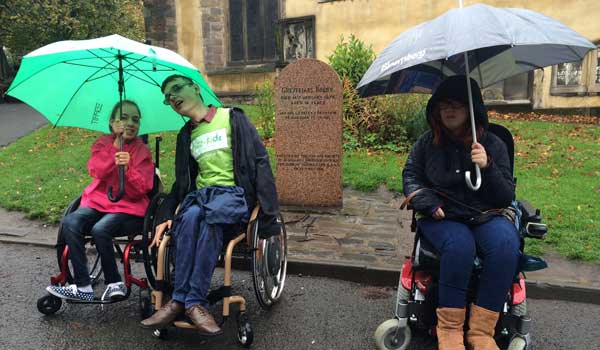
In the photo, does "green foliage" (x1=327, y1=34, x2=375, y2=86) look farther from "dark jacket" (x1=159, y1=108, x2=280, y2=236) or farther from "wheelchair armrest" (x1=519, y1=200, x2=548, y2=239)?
"wheelchair armrest" (x1=519, y1=200, x2=548, y2=239)

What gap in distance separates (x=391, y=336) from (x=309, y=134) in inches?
134

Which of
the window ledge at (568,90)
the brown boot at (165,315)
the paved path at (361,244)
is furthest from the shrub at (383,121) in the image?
the brown boot at (165,315)

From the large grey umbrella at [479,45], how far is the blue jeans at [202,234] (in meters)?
1.16

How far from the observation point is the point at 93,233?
11.1ft

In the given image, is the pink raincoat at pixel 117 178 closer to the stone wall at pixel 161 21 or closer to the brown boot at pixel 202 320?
the brown boot at pixel 202 320

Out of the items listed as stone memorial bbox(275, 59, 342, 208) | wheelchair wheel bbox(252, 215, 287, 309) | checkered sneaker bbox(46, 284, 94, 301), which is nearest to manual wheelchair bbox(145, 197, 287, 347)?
wheelchair wheel bbox(252, 215, 287, 309)

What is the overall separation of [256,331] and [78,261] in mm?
1337

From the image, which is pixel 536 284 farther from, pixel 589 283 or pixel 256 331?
pixel 256 331

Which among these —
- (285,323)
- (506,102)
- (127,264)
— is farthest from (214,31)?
(285,323)

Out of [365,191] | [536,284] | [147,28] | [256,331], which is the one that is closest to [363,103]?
[365,191]

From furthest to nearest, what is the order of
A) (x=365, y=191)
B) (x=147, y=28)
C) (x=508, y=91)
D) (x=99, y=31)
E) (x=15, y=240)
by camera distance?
(x=99, y=31) → (x=147, y=28) → (x=508, y=91) → (x=365, y=191) → (x=15, y=240)

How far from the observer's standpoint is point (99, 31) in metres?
22.3

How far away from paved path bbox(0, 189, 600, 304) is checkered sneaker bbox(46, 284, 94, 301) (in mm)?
1726

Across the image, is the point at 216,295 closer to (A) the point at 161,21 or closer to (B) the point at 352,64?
(B) the point at 352,64
